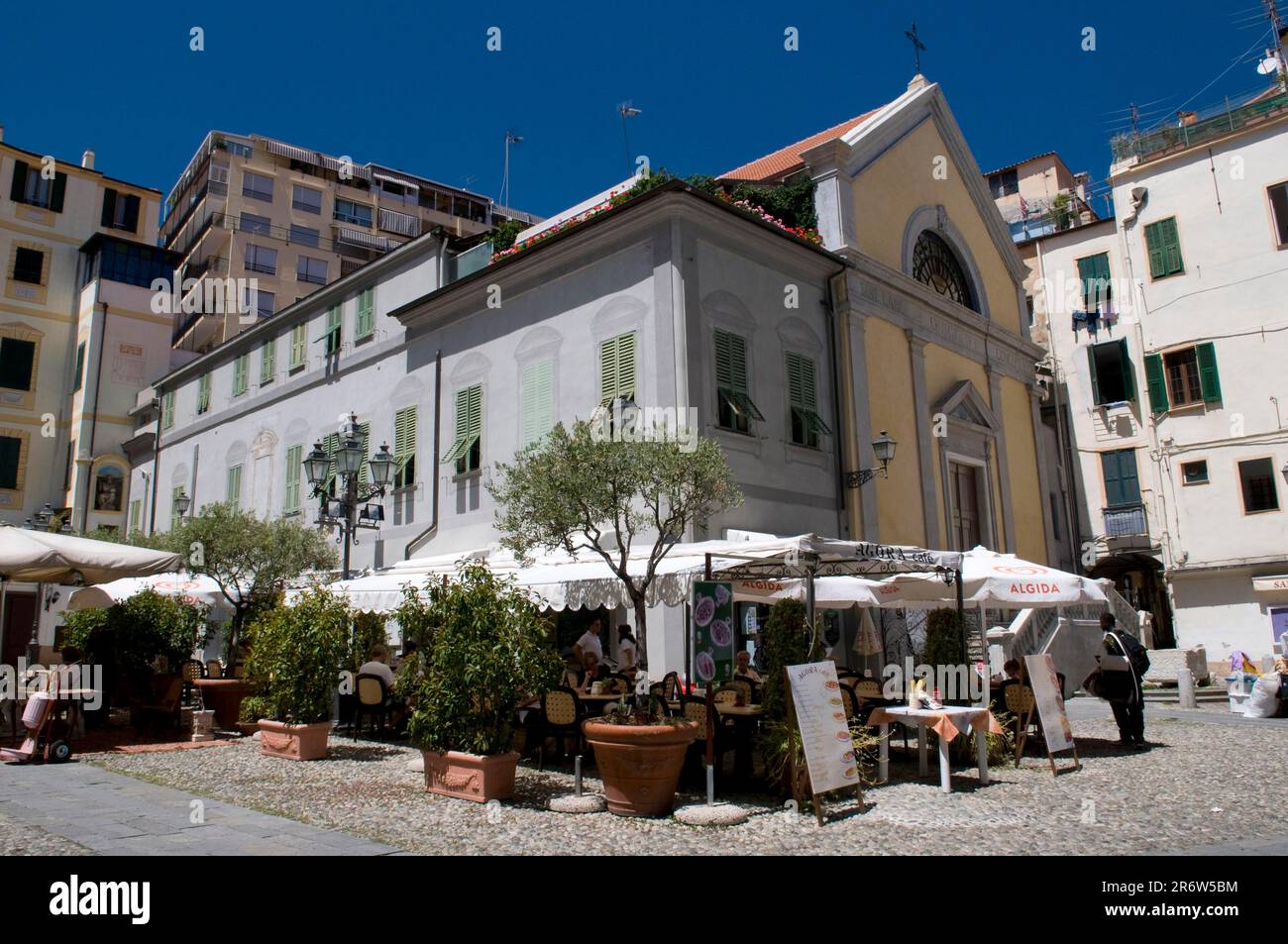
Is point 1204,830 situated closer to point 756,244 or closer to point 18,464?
point 756,244

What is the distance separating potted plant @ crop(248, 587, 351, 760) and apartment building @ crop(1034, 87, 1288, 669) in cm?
2241

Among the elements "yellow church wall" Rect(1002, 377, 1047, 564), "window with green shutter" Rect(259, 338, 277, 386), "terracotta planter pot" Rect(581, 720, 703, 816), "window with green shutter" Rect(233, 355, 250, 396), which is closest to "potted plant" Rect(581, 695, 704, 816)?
"terracotta planter pot" Rect(581, 720, 703, 816)

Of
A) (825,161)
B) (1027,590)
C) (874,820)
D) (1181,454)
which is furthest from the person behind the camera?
(1181,454)

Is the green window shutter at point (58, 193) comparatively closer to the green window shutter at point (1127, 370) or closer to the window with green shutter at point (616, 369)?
the window with green shutter at point (616, 369)

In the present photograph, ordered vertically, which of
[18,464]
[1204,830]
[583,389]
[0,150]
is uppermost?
[0,150]

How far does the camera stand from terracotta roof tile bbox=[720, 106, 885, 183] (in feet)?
73.2

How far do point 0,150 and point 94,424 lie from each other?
419 inches

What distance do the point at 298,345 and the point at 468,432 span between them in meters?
8.74

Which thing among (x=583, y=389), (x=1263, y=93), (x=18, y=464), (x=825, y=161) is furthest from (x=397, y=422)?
(x=1263, y=93)

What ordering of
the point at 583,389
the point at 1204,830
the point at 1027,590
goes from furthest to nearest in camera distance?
the point at 583,389 < the point at 1027,590 < the point at 1204,830

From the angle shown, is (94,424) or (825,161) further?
(94,424)

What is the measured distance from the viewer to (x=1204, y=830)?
7.07 meters

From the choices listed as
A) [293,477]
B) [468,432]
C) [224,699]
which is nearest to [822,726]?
[224,699]

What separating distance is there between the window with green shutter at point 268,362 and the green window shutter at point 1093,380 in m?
24.1
